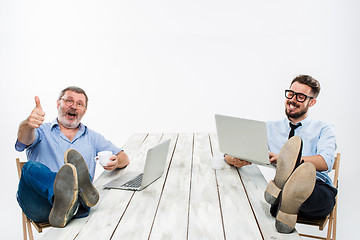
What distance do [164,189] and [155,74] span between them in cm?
348

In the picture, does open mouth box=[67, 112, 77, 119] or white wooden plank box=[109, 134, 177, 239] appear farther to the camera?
open mouth box=[67, 112, 77, 119]

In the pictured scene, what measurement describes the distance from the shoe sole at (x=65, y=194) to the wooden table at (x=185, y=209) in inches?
2.0

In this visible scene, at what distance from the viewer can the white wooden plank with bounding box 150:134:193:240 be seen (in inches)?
58.4

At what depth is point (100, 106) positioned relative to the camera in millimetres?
5320

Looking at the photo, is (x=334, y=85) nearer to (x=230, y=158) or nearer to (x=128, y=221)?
(x=230, y=158)

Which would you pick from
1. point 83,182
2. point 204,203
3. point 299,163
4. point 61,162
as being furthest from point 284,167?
point 61,162

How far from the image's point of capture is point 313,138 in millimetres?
2484

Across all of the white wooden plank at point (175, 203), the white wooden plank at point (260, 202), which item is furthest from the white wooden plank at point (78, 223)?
the white wooden plank at point (260, 202)

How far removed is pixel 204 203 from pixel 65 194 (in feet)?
2.10

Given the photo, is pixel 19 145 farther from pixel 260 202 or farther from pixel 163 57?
pixel 163 57

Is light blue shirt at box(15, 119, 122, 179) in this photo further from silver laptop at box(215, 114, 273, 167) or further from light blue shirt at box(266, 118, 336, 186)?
light blue shirt at box(266, 118, 336, 186)

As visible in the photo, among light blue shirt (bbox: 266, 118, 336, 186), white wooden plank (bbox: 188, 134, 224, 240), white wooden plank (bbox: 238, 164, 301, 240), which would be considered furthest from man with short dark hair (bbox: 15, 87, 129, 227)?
light blue shirt (bbox: 266, 118, 336, 186)

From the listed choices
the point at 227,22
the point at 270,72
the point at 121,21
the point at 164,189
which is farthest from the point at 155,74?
the point at 164,189

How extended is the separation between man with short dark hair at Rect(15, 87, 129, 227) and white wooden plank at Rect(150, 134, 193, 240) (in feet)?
1.06
